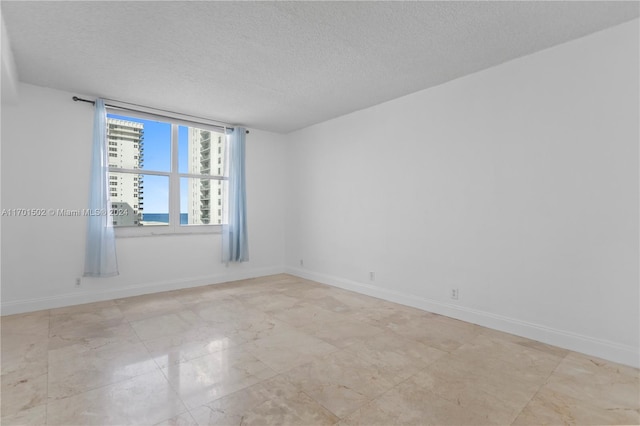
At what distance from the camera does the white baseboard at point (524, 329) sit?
2422 millimetres

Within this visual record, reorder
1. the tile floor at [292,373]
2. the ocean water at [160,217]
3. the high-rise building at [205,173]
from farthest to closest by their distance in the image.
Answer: the high-rise building at [205,173]
the ocean water at [160,217]
the tile floor at [292,373]

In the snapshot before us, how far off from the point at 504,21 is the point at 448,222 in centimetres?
193

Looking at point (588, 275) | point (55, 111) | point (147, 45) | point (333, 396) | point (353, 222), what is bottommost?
point (333, 396)

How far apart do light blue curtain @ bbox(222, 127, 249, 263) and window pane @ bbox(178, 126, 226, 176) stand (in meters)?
0.22

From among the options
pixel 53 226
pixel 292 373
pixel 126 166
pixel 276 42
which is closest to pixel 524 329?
pixel 292 373

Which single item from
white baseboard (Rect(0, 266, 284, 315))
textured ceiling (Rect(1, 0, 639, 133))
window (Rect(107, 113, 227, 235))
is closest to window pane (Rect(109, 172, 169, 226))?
window (Rect(107, 113, 227, 235))

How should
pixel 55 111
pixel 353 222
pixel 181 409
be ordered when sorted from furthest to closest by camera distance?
pixel 353 222, pixel 55 111, pixel 181 409

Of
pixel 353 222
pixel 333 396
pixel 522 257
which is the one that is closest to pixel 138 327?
pixel 333 396

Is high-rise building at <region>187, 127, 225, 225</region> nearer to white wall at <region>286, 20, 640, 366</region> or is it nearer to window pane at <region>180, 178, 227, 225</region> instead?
window pane at <region>180, 178, 227, 225</region>

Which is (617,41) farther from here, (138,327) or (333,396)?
(138,327)

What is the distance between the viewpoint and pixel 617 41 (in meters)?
2.46

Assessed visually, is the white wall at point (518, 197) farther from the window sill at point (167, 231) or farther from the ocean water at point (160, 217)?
the ocean water at point (160, 217)

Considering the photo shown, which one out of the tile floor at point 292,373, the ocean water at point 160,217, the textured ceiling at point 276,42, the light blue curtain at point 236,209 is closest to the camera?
the tile floor at point 292,373

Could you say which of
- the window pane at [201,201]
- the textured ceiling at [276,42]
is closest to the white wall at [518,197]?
the textured ceiling at [276,42]
